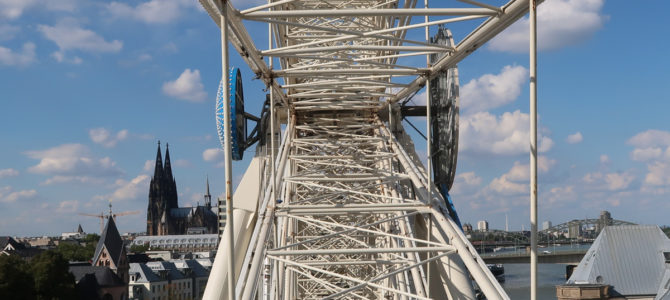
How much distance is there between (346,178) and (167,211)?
170m

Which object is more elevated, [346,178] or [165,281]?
[346,178]

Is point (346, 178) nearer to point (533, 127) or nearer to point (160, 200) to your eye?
point (533, 127)

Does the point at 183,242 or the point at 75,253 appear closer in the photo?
the point at 75,253

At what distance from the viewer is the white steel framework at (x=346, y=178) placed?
9070 millimetres

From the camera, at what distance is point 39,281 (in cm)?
5144

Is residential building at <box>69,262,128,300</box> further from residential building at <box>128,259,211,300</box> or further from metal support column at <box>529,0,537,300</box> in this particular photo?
metal support column at <box>529,0,537,300</box>

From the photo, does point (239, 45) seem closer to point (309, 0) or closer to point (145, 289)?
point (309, 0)

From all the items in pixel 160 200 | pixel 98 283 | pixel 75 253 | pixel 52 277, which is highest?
pixel 160 200

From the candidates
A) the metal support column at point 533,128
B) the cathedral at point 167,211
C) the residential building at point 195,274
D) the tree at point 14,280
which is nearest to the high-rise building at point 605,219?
the residential building at point 195,274

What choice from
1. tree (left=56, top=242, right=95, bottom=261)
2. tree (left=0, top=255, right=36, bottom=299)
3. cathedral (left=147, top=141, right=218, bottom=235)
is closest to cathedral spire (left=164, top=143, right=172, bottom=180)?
cathedral (left=147, top=141, right=218, bottom=235)

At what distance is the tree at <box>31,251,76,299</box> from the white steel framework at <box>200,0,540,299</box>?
126ft

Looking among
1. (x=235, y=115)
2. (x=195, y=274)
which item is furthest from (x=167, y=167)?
(x=235, y=115)

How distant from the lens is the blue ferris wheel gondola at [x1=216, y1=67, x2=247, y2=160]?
16047 mm

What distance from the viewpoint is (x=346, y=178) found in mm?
15438
